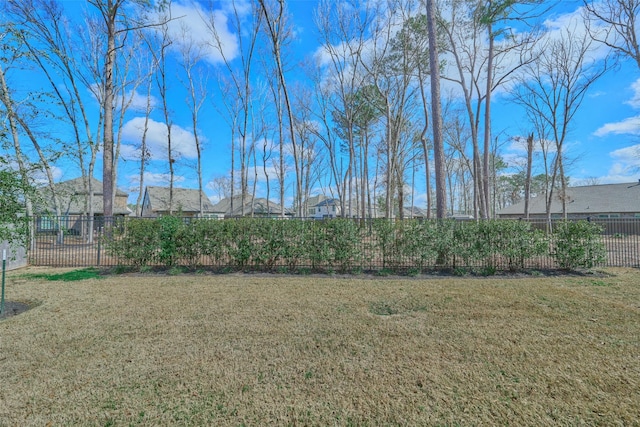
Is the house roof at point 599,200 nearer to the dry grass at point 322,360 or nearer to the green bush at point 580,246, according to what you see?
the green bush at point 580,246

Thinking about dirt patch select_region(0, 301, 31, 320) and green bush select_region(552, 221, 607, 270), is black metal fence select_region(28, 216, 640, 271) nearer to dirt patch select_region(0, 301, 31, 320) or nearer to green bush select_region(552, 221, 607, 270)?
green bush select_region(552, 221, 607, 270)

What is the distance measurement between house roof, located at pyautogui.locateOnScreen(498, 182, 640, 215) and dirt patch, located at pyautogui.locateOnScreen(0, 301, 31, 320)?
30335 millimetres

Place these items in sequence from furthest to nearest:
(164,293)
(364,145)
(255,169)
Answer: (255,169) → (364,145) → (164,293)

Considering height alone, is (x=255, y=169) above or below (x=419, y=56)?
below

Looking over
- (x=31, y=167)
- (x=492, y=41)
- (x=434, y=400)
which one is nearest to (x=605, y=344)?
(x=434, y=400)

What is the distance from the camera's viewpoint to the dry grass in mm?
1912

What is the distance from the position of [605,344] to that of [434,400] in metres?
2.43

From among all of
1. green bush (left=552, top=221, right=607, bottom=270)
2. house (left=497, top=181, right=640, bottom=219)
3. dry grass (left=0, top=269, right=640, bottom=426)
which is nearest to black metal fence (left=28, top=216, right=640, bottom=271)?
green bush (left=552, top=221, right=607, bottom=270)

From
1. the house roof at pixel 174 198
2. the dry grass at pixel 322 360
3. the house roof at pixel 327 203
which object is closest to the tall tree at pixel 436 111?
the dry grass at pixel 322 360

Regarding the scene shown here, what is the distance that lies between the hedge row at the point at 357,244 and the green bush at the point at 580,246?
0.02 m

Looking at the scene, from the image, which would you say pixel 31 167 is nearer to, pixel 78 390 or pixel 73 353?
pixel 73 353

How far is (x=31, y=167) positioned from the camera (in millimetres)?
3834

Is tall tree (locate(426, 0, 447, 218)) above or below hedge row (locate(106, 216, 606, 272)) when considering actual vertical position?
above

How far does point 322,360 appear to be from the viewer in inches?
102
